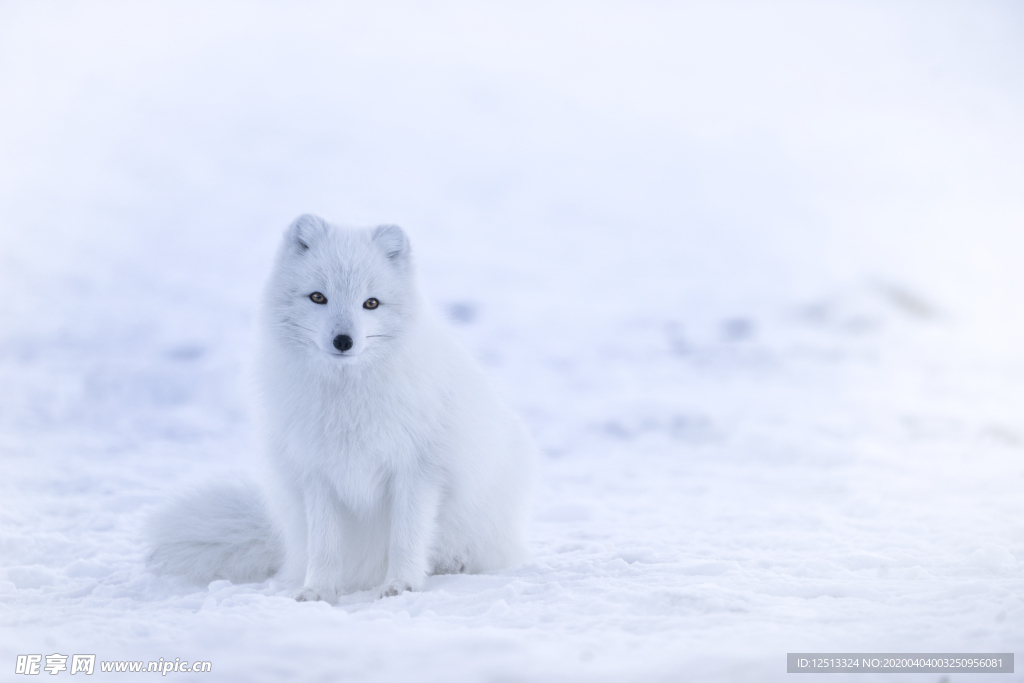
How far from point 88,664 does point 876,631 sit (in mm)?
2061

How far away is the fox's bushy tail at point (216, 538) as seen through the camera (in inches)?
113

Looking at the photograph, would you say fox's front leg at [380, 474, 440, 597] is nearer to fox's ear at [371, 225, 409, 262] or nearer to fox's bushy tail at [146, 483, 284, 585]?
fox's bushy tail at [146, 483, 284, 585]

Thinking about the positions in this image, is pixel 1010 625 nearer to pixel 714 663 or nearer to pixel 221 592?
pixel 714 663

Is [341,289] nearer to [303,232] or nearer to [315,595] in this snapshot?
[303,232]

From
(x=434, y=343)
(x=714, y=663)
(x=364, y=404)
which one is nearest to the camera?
(x=714, y=663)

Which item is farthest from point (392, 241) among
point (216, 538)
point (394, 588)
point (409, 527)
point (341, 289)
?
point (216, 538)

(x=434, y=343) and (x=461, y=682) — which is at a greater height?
(x=434, y=343)

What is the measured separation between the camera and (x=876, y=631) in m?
2.06

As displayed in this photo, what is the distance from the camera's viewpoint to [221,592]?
2605 mm

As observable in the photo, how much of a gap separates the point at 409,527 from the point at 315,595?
0.36 meters

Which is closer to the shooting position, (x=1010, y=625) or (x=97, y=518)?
(x=1010, y=625)

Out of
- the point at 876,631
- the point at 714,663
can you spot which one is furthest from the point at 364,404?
the point at 876,631

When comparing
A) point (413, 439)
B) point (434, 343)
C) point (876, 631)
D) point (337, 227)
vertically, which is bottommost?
point (876, 631)

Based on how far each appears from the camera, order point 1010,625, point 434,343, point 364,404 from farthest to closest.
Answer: point 434,343 < point 364,404 < point 1010,625
